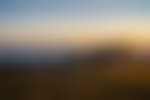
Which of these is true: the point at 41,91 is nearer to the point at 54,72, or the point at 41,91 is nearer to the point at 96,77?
the point at 54,72

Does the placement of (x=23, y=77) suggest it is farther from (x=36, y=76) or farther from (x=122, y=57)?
(x=122, y=57)

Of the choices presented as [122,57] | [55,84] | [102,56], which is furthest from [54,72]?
[122,57]

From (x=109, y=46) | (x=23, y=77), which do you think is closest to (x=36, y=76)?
(x=23, y=77)

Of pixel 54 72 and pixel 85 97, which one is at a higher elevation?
pixel 54 72

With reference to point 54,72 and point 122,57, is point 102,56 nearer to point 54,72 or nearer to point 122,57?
point 122,57

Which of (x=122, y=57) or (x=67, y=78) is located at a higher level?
(x=122, y=57)

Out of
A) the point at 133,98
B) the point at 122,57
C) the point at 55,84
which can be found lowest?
the point at 133,98

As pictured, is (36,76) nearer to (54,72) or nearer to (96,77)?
(54,72)

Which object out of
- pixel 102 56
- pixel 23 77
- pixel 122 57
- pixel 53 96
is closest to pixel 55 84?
pixel 53 96
